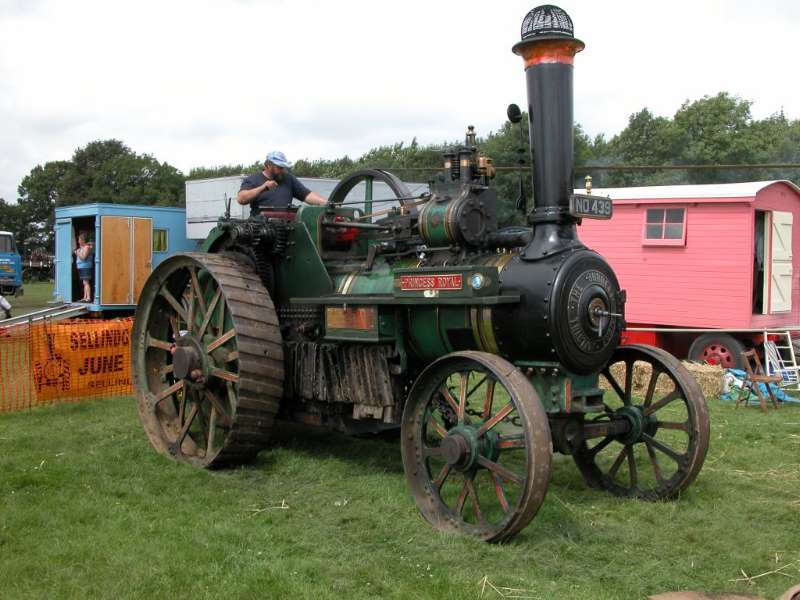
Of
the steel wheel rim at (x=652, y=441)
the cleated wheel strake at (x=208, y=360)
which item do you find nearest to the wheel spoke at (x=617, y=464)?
the steel wheel rim at (x=652, y=441)

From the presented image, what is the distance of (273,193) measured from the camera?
6906mm

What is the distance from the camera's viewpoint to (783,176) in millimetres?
31453

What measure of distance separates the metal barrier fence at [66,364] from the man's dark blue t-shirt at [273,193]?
3357 millimetres

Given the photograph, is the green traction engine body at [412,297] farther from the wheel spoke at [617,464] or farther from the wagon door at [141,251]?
the wagon door at [141,251]

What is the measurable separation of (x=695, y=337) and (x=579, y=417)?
777cm

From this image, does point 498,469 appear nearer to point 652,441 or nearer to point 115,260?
point 652,441

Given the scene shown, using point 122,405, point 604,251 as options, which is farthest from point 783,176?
point 122,405

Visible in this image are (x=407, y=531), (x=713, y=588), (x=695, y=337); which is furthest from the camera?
(x=695, y=337)

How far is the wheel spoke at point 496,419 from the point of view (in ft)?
14.6

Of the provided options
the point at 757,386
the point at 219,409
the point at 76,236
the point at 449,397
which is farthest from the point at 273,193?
the point at 76,236

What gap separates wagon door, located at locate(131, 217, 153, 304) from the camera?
15664 mm

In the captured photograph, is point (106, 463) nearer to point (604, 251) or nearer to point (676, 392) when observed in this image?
point (676, 392)

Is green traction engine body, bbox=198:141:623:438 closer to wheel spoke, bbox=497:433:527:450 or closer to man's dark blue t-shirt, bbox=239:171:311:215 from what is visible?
man's dark blue t-shirt, bbox=239:171:311:215

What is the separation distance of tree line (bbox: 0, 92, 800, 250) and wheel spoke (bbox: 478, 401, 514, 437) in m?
14.5
